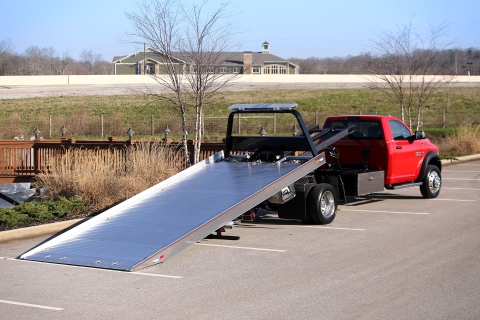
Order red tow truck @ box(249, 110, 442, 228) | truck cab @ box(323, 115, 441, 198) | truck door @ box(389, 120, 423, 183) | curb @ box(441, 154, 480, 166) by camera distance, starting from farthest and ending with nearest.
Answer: curb @ box(441, 154, 480, 166) < truck door @ box(389, 120, 423, 183) < truck cab @ box(323, 115, 441, 198) < red tow truck @ box(249, 110, 442, 228)

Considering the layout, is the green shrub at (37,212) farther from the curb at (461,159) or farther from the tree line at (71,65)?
the tree line at (71,65)

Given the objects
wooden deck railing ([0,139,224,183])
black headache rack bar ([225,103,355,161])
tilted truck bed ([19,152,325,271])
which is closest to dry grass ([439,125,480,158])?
wooden deck railing ([0,139,224,183])

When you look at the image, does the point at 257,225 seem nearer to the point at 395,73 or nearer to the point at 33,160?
the point at 33,160

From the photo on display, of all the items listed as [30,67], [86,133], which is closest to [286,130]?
[86,133]

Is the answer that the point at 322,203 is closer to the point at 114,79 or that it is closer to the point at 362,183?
the point at 362,183

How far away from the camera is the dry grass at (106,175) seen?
13.3 meters

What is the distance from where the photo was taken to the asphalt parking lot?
22.3 ft

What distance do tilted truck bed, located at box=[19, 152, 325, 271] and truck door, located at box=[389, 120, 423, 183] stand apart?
2.75 m

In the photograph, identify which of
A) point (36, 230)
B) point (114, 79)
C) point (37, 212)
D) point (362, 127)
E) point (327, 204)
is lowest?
point (36, 230)

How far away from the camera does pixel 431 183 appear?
14.9 meters

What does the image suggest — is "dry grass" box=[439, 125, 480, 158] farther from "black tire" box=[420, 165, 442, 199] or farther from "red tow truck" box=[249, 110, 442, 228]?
"red tow truck" box=[249, 110, 442, 228]

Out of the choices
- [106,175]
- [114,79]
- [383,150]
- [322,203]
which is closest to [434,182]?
[383,150]

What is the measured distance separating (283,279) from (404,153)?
6.93m

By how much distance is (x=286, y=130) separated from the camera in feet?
129
